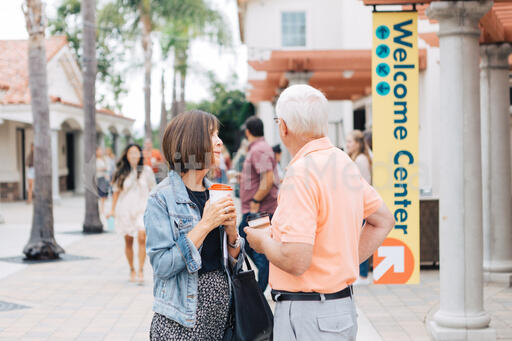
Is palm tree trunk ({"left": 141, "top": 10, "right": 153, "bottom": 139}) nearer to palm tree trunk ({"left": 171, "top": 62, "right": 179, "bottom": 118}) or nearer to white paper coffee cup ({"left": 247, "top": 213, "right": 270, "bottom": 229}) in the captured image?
palm tree trunk ({"left": 171, "top": 62, "right": 179, "bottom": 118})

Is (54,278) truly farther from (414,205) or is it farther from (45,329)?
(414,205)

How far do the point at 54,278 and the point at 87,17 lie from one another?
711 centimetres

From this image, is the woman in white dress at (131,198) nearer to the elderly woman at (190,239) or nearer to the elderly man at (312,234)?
the elderly woman at (190,239)

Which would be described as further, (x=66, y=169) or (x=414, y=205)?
(x=66, y=169)

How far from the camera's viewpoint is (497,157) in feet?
25.9

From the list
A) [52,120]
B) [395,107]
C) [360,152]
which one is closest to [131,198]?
[360,152]

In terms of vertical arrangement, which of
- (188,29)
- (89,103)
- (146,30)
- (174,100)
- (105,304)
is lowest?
(105,304)

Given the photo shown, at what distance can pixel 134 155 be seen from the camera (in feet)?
27.1

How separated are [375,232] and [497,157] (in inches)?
221

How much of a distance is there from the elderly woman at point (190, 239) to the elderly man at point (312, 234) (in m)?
0.27

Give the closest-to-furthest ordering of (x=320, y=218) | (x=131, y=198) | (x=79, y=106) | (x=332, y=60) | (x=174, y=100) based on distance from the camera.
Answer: (x=320, y=218) → (x=131, y=198) → (x=332, y=60) → (x=79, y=106) → (x=174, y=100)

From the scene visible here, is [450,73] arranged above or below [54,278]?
above

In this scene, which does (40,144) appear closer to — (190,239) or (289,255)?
(190,239)

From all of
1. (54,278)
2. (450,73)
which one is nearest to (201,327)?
(450,73)
